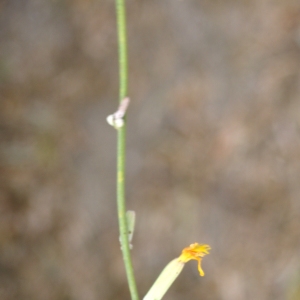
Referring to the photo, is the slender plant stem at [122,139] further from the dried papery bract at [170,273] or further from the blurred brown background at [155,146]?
the blurred brown background at [155,146]

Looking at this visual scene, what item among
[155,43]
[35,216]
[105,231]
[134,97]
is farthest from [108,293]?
[155,43]

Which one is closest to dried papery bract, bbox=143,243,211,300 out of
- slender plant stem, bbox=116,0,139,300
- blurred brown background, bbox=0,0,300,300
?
slender plant stem, bbox=116,0,139,300

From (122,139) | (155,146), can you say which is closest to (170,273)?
(122,139)

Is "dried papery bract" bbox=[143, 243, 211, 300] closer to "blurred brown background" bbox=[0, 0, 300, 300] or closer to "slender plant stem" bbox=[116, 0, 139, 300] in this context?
"slender plant stem" bbox=[116, 0, 139, 300]

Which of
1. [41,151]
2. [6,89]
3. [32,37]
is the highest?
[32,37]

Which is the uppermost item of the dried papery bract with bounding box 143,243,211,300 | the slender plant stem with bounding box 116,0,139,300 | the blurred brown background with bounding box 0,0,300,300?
the blurred brown background with bounding box 0,0,300,300

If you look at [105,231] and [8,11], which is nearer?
[8,11]

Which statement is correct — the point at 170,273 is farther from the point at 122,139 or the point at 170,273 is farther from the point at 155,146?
the point at 155,146

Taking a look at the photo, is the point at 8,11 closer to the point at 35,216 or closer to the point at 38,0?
the point at 38,0

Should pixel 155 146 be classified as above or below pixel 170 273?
above
